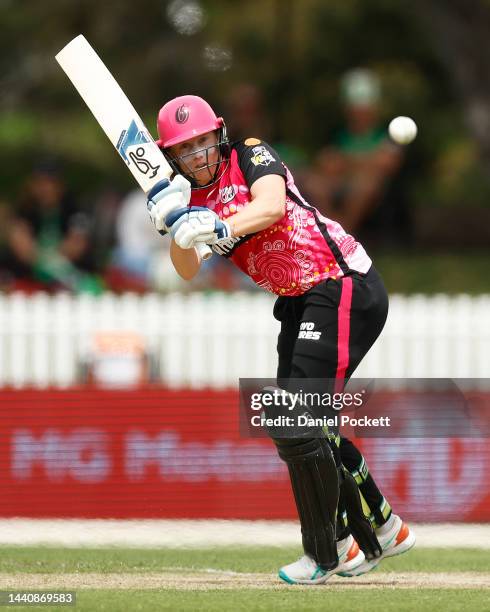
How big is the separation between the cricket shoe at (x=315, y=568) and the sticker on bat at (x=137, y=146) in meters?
1.72

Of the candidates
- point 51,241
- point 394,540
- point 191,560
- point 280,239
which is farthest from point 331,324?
point 51,241

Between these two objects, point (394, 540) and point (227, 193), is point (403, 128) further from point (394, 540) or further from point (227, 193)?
point (394, 540)

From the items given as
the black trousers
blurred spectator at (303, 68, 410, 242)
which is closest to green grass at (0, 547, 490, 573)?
the black trousers

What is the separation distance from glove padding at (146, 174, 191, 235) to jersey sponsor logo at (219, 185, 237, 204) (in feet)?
0.74

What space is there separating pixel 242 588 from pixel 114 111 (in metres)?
2.04

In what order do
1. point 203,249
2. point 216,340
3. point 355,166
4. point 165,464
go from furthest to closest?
point 355,166 < point 216,340 < point 165,464 < point 203,249

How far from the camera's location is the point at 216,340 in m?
9.67

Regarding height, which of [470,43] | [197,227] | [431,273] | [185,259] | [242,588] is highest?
[470,43]

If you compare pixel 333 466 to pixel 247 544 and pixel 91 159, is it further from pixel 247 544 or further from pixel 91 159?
pixel 91 159

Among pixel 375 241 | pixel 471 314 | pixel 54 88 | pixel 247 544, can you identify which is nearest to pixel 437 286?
pixel 375 241

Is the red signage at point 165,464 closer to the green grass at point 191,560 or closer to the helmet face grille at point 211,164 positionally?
the green grass at point 191,560

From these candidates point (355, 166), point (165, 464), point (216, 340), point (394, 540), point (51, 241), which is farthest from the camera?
point (355, 166)

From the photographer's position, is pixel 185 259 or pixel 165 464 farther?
pixel 165 464

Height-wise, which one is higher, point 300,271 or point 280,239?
point 280,239
